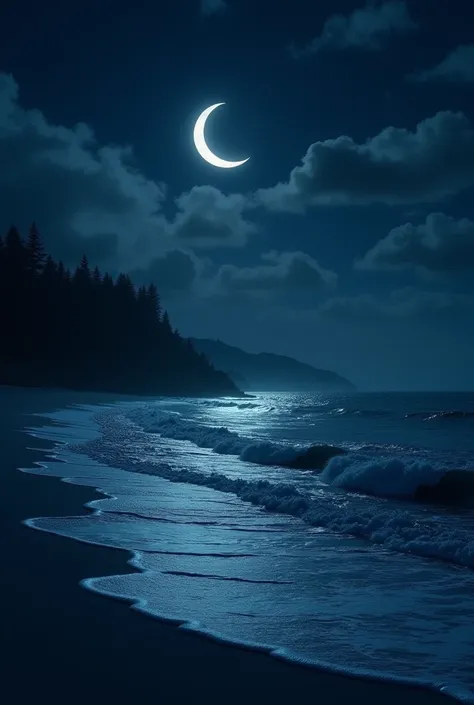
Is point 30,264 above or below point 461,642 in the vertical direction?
above

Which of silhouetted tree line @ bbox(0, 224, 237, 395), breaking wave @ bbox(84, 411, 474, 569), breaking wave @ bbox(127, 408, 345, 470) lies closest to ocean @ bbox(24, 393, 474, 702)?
breaking wave @ bbox(84, 411, 474, 569)

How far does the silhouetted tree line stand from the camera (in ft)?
210

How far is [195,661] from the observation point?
3.48 meters

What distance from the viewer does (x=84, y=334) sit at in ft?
245

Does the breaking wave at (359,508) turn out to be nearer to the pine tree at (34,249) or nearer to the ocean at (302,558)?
the ocean at (302,558)

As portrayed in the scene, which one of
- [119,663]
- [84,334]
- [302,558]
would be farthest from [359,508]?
[84,334]

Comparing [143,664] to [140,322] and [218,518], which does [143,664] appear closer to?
[218,518]

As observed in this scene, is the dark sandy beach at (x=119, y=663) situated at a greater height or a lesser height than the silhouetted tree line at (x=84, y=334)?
lesser

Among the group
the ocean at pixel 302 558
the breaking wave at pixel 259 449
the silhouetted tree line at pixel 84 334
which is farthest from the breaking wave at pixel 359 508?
the silhouetted tree line at pixel 84 334

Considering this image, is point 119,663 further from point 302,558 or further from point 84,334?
point 84,334

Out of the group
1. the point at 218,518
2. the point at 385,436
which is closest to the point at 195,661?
the point at 218,518

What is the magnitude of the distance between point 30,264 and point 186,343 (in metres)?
26.8

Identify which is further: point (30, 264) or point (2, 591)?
point (30, 264)

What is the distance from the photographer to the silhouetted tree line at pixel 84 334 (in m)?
64.1
